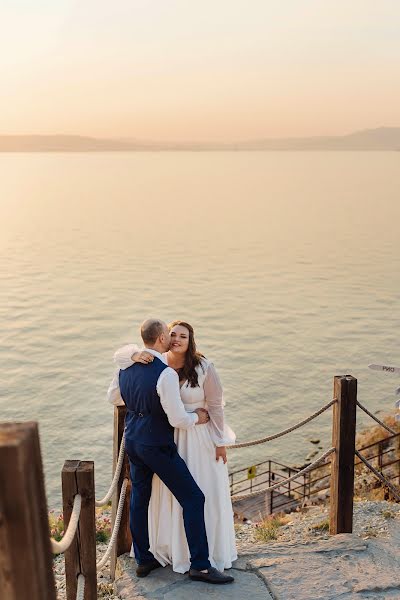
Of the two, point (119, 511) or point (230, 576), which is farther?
point (119, 511)

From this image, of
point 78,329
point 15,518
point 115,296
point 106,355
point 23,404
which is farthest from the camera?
point 115,296

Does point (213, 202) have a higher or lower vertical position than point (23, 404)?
higher

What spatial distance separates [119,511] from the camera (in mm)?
5625

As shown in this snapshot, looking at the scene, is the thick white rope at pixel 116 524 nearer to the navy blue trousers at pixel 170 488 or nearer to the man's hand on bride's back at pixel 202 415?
the navy blue trousers at pixel 170 488

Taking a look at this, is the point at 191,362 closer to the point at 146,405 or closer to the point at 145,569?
the point at 146,405

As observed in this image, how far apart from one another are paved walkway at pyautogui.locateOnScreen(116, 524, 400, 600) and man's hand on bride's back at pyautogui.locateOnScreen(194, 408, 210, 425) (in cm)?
112

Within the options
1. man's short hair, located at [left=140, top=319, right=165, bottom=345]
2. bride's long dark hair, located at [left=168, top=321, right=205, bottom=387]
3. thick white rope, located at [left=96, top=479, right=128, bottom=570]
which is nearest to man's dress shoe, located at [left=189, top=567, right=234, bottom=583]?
thick white rope, located at [left=96, top=479, right=128, bottom=570]

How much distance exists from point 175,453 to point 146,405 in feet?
1.35

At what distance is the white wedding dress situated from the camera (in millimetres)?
5195

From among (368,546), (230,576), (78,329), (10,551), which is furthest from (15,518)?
(78,329)

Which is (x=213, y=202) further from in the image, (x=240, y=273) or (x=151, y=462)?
(x=151, y=462)

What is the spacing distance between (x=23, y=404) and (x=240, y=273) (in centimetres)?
3222

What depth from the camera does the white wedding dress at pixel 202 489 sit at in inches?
205

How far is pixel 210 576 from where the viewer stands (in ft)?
16.9
